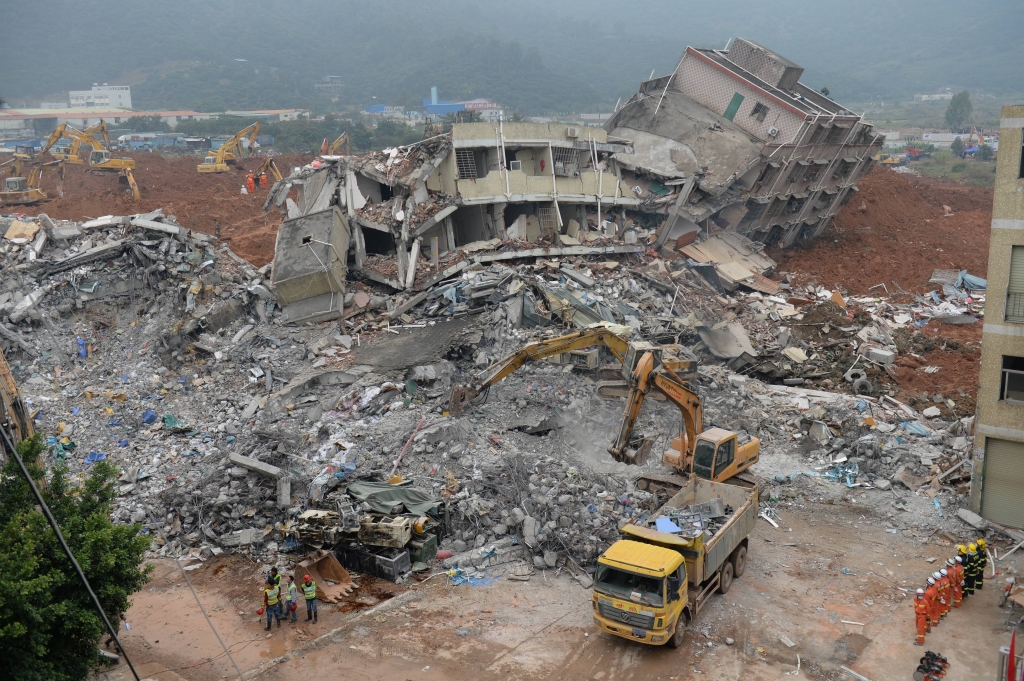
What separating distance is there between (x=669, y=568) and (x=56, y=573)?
6.86m

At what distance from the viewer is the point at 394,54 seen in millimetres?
134500

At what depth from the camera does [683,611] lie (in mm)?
11117

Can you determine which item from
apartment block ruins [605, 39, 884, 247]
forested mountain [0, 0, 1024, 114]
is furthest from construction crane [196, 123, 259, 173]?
forested mountain [0, 0, 1024, 114]

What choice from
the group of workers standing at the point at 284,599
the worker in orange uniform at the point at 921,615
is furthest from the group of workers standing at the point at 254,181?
the worker in orange uniform at the point at 921,615

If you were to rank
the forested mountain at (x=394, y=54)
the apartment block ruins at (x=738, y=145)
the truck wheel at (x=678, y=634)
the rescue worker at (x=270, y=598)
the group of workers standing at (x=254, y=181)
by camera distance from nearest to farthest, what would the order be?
1. the truck wheel at (x=678, y=634)
2. the rescue worker at (x=270, y=598)
3. the apartment block ruins at (x=738, y=145)
4. the group of workers standing at (x=254, y=181)
5. the forested mountain at (x=394, y=54)

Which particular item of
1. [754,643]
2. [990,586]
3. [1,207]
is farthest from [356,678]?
[1,207]

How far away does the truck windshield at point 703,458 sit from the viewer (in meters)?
13.6

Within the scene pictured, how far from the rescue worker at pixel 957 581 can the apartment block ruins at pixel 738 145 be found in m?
18.0

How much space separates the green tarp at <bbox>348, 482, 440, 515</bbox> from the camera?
44.6ft

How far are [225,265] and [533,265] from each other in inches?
341

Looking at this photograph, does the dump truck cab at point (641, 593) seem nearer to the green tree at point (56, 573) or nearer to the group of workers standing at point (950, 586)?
the group of workers standing at point (950, 586)

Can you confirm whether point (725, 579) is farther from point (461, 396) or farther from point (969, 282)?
point (969, 282)

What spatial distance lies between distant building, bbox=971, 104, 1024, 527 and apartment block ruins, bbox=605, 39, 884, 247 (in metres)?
15.0

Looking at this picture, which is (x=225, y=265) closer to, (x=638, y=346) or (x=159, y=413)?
(x=159, y=413)
